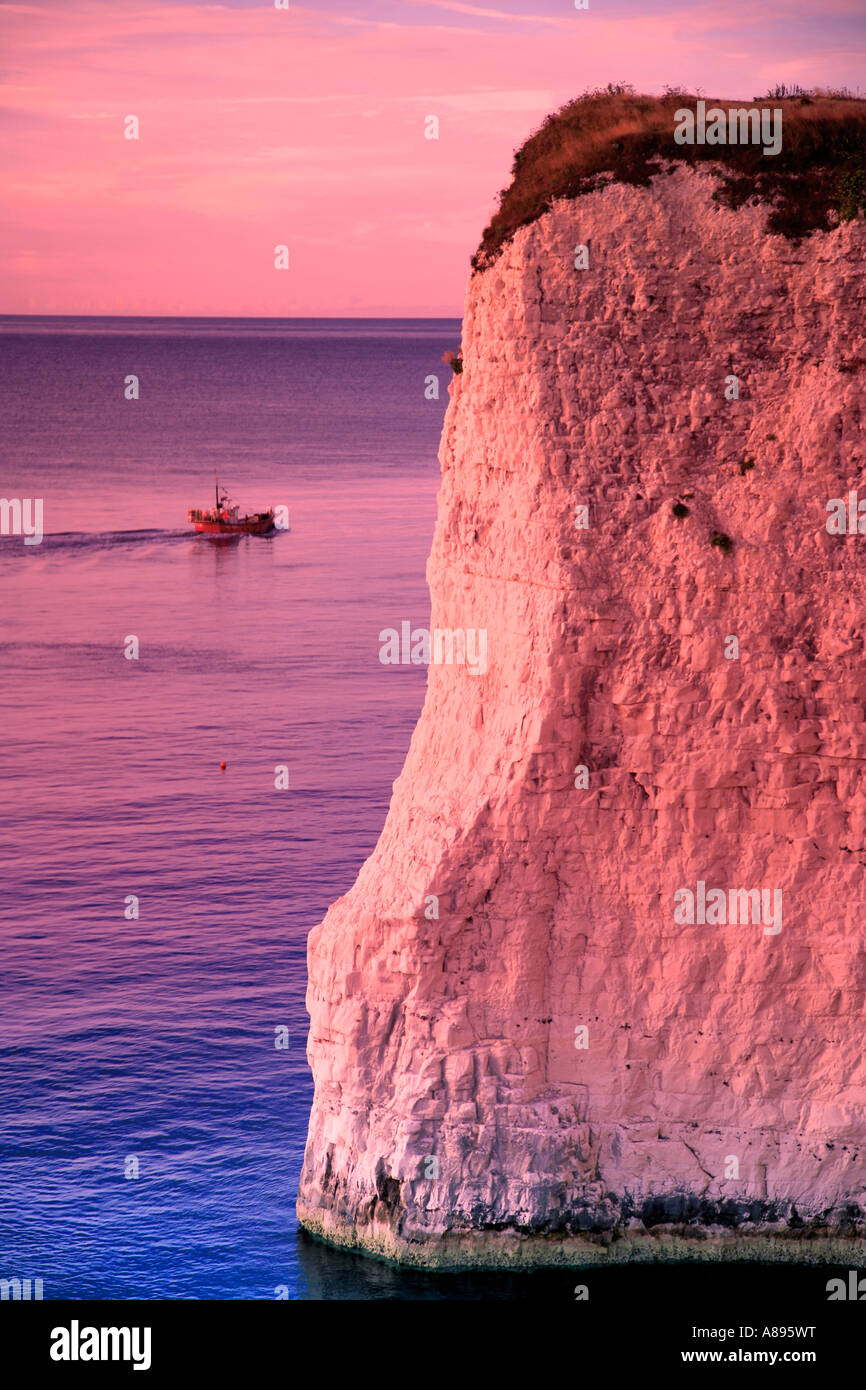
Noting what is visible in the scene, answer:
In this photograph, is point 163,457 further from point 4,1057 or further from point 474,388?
point 474,388

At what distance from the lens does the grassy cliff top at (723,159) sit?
2462 centimetres

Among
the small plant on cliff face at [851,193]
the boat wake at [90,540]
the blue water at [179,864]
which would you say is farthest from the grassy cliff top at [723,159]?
the boat wake at [90,540]

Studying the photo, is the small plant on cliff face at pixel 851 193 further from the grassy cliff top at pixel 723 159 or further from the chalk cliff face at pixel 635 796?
the chalk cliff face at pixel 635 796

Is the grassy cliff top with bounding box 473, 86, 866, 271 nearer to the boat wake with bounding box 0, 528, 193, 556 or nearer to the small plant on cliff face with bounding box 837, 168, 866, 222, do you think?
the small plant on cliff face with bounding box 837, 168, 866, 222

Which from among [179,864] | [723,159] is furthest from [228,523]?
[723,159]

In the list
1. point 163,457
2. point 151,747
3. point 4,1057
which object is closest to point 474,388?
point 4,1057

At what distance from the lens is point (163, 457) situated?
164500 mm

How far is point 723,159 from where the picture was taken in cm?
2492

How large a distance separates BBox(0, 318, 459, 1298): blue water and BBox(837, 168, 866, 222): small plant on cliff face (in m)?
Answer: 17.0

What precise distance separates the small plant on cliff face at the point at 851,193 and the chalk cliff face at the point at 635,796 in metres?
0.39

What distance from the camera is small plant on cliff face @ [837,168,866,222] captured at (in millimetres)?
24438

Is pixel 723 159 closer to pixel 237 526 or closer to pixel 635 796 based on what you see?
pixel 635 796

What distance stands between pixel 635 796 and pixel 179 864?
90.6ft

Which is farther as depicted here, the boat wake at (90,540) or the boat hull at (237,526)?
the boat hull at (237,526)
